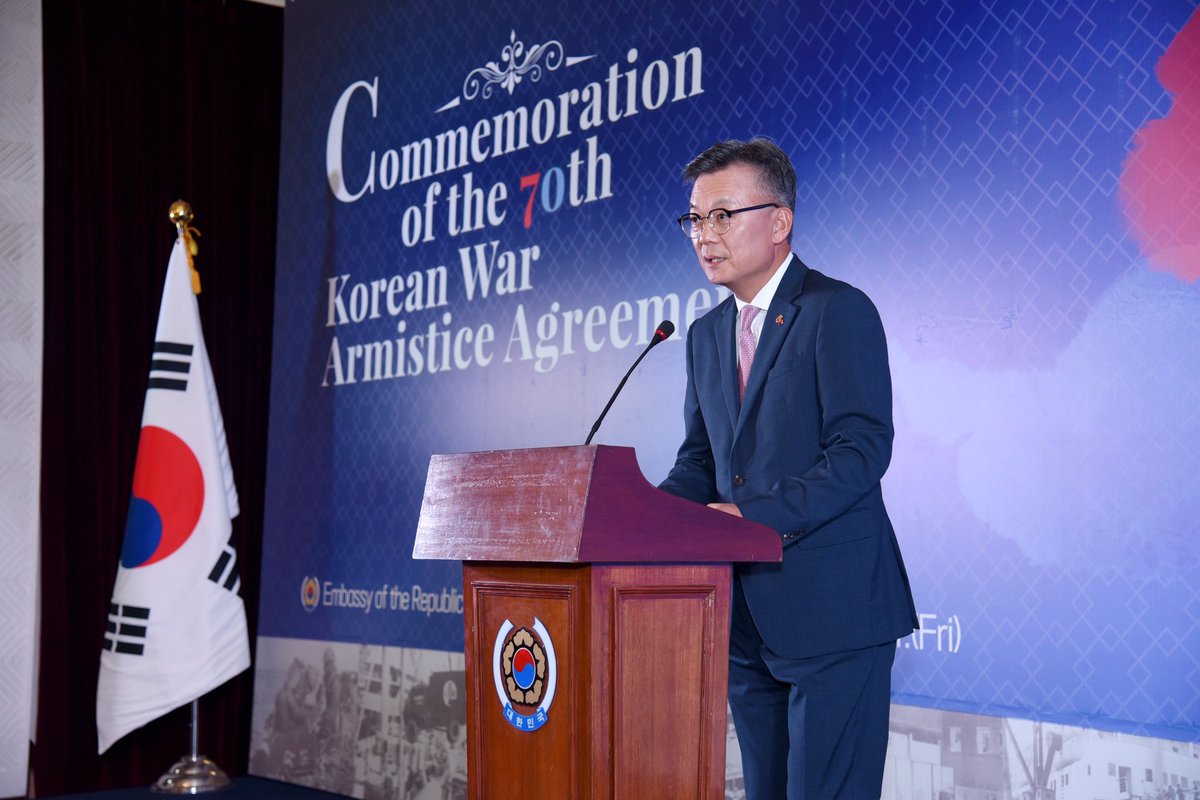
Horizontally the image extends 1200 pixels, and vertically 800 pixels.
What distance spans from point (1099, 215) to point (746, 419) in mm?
1276

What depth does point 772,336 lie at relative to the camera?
6.90 ft

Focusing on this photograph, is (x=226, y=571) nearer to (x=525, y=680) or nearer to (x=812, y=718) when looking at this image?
(x=525, y=680)

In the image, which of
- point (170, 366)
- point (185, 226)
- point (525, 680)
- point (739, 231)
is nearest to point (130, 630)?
point (170, 366)

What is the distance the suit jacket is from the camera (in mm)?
1934

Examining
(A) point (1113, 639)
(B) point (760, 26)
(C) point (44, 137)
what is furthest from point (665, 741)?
(C) point (44, 137)

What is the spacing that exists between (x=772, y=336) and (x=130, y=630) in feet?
11.7

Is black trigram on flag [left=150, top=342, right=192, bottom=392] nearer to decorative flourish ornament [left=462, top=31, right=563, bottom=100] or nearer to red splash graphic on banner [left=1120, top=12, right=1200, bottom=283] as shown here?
decorative flourish ornament [left=462, top=31, right=563, bottom=100]

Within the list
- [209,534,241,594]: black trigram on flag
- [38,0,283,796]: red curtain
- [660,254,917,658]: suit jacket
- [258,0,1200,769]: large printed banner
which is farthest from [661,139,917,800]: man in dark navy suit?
[38,0,283,796]: red curtain

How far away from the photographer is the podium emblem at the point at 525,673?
190 centimetres

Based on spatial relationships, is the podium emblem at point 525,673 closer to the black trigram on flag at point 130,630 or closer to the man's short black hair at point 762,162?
the man's short black hair at point 762,162

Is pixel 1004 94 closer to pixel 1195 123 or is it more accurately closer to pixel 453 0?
pixel 1195 123

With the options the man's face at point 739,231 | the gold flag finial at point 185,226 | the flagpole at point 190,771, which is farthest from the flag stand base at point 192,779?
the man's face at point 739,231

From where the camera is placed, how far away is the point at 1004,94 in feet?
10.1

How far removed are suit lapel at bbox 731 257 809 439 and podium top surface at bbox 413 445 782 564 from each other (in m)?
0.30
